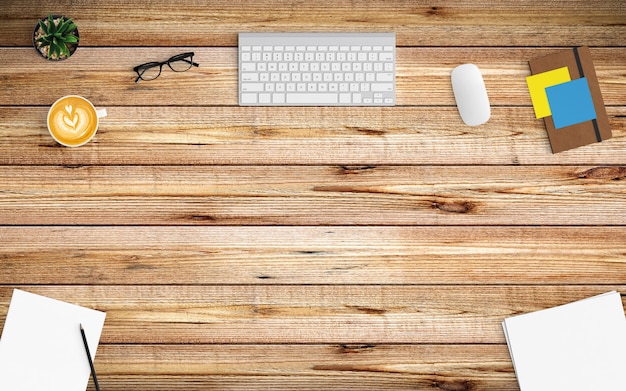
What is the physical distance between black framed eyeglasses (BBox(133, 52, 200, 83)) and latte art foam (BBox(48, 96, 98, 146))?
0.14 metres

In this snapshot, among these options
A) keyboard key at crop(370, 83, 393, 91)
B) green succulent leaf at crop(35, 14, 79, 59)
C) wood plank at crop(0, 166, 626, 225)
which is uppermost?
green succulent leaf at crop(35, 14, 79, 59)

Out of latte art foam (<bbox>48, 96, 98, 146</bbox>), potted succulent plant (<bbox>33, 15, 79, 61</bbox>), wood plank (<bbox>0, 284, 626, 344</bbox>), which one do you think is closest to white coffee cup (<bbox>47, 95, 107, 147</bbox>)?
latte art foam (<bbox>48, 96, 98, 146</bbox>)

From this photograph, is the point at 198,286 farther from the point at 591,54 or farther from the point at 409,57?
the point at 591,54

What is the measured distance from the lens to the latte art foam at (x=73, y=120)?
125cm

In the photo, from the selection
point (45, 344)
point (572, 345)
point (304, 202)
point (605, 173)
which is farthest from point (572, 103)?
point (45, 344)

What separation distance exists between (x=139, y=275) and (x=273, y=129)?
48cm

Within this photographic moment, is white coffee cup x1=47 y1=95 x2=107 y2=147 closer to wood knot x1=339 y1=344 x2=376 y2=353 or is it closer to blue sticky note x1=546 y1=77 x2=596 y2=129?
wood knot x1=339 y1=344 x2=376 y2=353

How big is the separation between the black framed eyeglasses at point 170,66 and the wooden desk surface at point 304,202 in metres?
0.02

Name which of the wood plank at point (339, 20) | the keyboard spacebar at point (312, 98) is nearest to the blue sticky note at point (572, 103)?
the wood plank at point (339, 20)

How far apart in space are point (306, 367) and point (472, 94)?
76cm

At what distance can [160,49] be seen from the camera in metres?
1.29

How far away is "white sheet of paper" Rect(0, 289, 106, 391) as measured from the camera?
123cm

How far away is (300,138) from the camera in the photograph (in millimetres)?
1290

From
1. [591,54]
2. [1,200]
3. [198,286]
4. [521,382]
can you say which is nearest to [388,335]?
[521,382]
